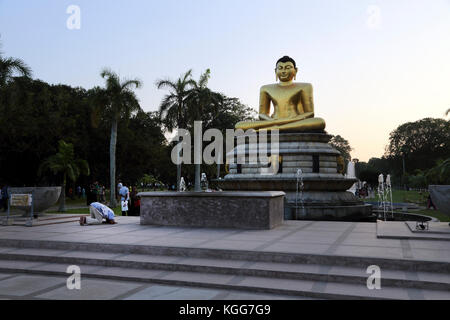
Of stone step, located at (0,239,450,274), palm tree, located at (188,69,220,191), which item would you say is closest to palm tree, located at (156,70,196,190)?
palm tree, located at (188,69,220,191)

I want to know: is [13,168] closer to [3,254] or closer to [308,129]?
[308,129]

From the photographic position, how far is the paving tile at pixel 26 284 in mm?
5906

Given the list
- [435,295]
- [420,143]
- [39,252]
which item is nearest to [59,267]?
[39,252]

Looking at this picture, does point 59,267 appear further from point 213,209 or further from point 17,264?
point 213,209

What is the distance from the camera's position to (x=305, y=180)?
16391mm

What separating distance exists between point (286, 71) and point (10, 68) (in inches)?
548

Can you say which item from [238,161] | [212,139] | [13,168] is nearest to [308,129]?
[238,161]

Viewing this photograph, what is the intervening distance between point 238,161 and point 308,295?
13706 mm

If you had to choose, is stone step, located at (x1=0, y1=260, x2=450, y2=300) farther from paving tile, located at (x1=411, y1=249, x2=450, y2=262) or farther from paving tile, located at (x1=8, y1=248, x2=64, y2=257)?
paving tile, located at (x1=411, y1=249, x2=450, y2=262)

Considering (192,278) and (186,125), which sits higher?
(186,125)

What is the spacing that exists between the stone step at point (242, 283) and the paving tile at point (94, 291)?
0.21 m

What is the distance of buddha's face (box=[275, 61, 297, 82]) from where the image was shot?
20.5 m

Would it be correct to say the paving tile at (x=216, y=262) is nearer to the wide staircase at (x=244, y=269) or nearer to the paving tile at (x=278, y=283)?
the wide staircase at (x=244, y=269)

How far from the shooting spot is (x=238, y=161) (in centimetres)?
1903
